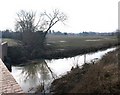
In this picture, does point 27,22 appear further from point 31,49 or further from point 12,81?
point 12,81

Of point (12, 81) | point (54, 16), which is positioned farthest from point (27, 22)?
point (12, 81)

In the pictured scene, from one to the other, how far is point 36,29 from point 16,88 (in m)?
39.1

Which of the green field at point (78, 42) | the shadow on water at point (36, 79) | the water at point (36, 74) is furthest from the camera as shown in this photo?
the green field at point (78, 42)

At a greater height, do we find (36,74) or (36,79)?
(36,79)

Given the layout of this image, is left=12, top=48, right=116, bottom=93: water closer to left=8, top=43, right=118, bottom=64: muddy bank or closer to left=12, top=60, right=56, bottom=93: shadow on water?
left=12, top=60, right=56, bottom=93: shadow on water

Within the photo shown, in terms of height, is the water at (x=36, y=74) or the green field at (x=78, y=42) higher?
the green field at (x=78, y=42)

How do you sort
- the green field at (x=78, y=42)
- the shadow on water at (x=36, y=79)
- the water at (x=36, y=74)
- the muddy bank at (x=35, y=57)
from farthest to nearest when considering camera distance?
the green field at (x=78, y=42)
the muddy bank at (x=35, y=57)
the water at (x=36, y=74)
the shadow on water at (x=36, y=79)

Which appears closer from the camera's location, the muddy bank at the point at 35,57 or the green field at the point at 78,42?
the muddy bank at the point at 35,57

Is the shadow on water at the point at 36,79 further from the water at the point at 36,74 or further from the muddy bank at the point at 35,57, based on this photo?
the muddy bank at the point at 35,57

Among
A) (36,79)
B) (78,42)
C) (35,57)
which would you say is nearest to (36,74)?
(36,79)

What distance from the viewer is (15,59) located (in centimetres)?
2950

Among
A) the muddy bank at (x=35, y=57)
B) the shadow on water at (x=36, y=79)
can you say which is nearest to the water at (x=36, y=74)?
the shadow on water at (x=36, y=79)

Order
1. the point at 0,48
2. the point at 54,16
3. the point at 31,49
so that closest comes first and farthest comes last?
1. the point at 0,48
2. the point at 31,49
3. the point at 54,16

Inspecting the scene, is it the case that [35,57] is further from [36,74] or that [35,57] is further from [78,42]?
[78,42]
